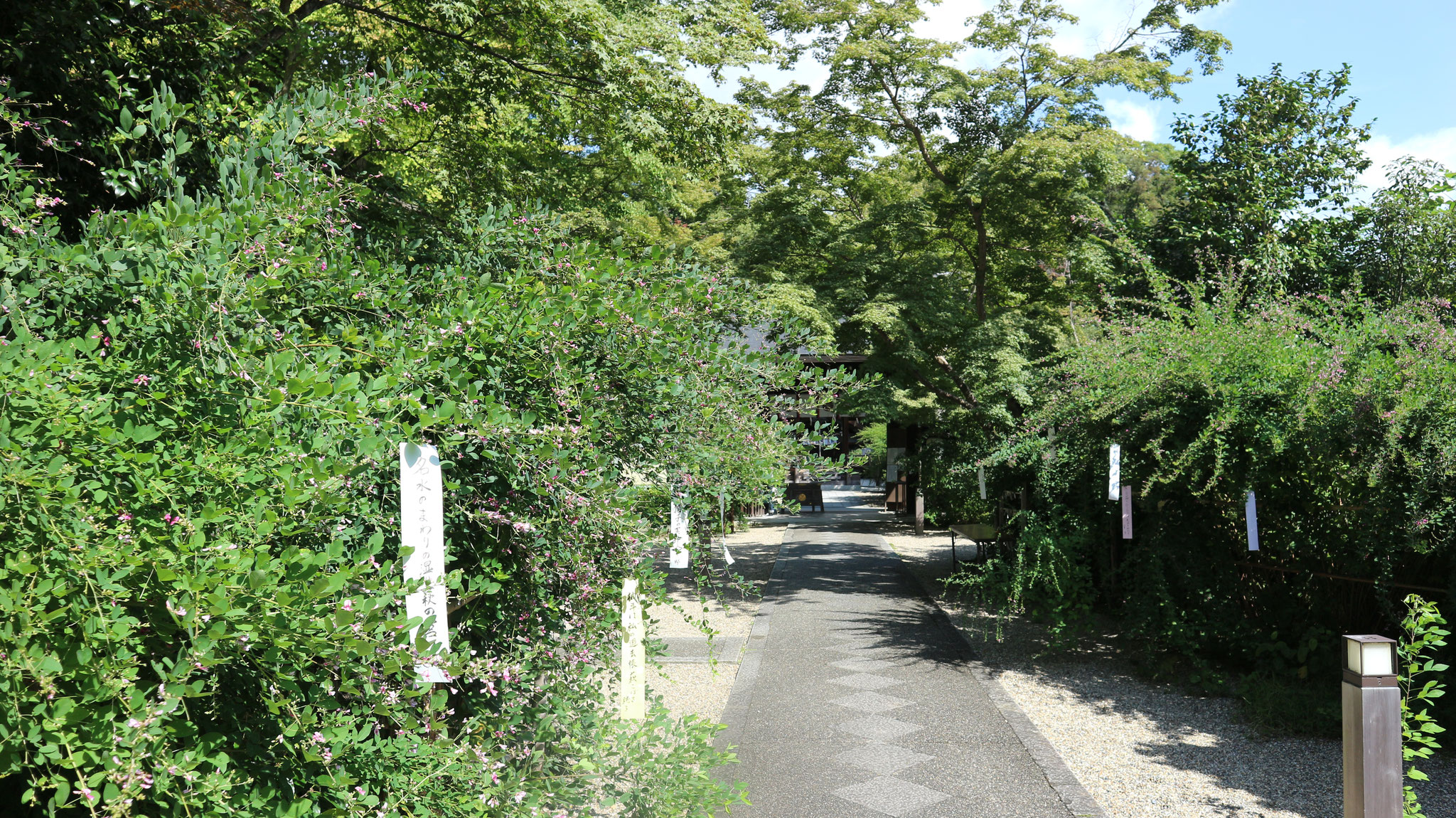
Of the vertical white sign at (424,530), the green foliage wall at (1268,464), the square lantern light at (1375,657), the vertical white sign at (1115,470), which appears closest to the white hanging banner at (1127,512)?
the vertical white sign at (1115,470)

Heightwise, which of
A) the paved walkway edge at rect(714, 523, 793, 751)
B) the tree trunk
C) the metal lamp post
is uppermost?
the tree trunk

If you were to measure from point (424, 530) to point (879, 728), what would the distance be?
4391 millimetres

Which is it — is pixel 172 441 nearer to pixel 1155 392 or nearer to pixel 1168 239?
pixel 1155 392

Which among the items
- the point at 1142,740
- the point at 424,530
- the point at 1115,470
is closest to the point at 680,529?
the point at 424,530

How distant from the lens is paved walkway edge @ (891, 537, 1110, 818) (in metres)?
4.40

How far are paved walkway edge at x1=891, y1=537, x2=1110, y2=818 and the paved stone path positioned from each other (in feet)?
0.04

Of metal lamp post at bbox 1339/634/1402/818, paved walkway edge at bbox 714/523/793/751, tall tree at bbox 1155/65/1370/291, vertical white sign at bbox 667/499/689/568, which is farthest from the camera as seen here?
tall tree at bbox 1155/65/1370/291

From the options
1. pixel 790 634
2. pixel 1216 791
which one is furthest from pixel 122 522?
pixel 790 634

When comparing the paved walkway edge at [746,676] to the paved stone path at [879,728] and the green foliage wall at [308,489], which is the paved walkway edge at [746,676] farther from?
the green foliage wall at [308,489]

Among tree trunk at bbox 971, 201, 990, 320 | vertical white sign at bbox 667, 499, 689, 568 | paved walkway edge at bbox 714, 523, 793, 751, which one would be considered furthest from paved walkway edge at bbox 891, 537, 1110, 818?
tree trunk at bbox 971, 201, 990, 320

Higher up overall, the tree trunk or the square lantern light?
the tree trunk

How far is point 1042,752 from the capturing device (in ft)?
17.0

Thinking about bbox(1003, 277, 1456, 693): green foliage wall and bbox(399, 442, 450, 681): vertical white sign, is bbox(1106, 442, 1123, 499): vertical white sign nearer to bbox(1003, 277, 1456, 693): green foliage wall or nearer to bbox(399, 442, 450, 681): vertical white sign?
bbox(1003, 277, 1456, 693): green foliage wall

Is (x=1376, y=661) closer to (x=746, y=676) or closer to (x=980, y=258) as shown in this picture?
(x=746, y=676)
